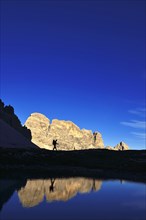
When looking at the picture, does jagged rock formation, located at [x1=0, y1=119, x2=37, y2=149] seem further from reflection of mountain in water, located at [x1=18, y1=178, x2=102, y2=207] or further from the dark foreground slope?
reflection of mountain in water, located at [x1=18, y1=178, x2=102, y2=207]

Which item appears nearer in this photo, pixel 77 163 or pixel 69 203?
pixel 69 203

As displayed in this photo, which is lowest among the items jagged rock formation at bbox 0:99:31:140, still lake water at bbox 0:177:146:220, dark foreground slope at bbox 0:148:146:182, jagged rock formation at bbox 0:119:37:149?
still lake water at bbox 0:177:146:220

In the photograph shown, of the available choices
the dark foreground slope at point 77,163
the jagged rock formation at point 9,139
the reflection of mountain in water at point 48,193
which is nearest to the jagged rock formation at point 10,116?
the jagged rock formation at point 9,139

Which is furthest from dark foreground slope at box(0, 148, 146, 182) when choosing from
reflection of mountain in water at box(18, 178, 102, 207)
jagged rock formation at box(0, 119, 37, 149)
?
jagged rock formation at box(0, 119, 37, 149)

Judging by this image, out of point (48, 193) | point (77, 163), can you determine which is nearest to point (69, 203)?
point (48, 193)

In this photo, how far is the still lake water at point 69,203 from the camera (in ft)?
71.8

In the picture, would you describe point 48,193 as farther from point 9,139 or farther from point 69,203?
point 9,139

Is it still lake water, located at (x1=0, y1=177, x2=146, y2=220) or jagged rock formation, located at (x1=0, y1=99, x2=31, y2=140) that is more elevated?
jagged rock formation, located at (x1=0, y1=99, x2=31, y2=140)

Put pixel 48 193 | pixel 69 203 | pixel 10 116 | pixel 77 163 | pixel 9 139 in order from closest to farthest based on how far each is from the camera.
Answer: pixel 69 203, pixel 48 193, pixel 77 163, pixel 9 139, pixel 10 116

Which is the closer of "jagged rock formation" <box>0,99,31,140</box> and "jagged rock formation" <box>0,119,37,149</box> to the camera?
"jagged rock formation" <box>0,119,37,149</box>

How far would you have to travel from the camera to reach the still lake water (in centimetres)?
2189

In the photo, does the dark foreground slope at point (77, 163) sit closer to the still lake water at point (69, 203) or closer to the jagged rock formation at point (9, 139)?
the still lake water at point (69, 203)

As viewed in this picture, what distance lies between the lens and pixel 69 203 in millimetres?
27422

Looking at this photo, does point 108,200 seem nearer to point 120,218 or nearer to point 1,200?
point 120,218
